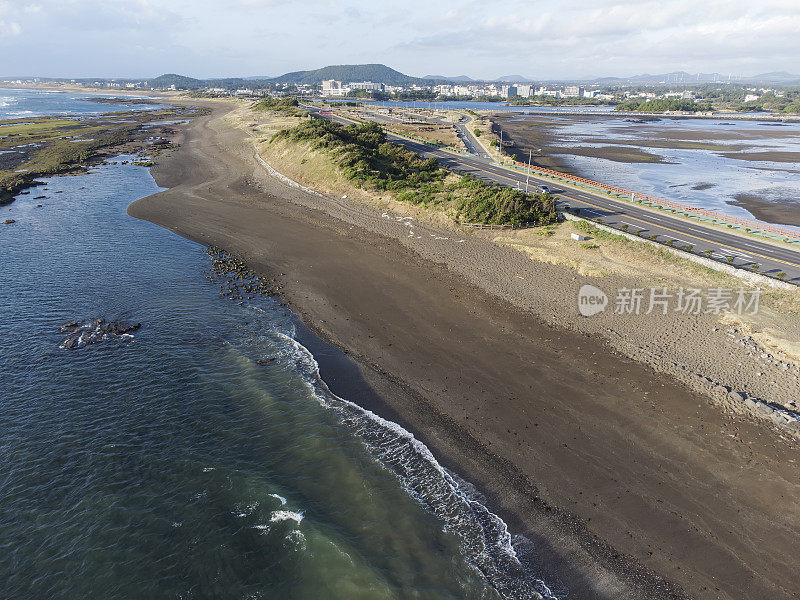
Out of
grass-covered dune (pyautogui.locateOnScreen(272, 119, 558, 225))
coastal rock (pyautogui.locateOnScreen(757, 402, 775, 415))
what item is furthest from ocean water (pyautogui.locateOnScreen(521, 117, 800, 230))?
coastal rock (pyautogui.locateOnScreen(757, 402, 775, 415))

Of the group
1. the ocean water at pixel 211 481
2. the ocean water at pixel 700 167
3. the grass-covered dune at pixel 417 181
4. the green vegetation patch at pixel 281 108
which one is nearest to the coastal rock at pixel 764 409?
the ocean water at pixel 211 481

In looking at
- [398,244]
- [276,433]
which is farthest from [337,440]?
[398,244]

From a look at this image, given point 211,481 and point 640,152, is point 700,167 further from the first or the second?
point 211,481

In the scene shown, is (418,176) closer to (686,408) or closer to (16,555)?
(686,408)

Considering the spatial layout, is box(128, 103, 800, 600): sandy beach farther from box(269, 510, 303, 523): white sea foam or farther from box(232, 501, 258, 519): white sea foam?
box(232, 501, 258, 519): white sea foam

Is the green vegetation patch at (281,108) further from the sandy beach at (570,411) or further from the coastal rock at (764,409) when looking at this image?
the coastal rock at (764,409)

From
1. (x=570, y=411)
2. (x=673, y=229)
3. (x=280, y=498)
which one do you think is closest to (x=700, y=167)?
(x=673, y=229)
